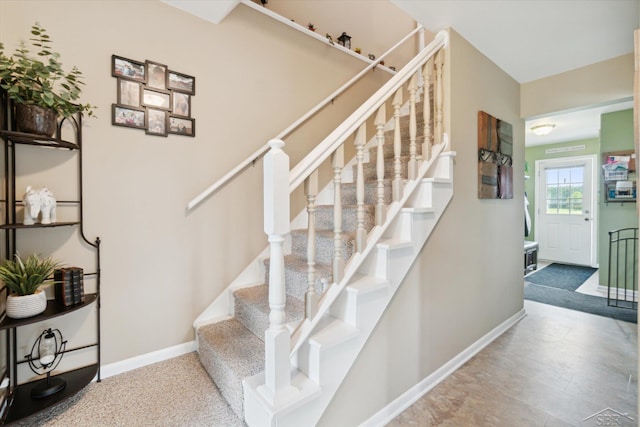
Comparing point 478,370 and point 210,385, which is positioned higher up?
point 210,385

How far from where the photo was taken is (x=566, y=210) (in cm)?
602

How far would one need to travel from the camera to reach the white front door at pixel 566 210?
567 cm

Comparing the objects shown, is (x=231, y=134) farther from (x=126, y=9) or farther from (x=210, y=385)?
(x=210, y=385)

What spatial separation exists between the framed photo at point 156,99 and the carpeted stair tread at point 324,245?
125 centimetres

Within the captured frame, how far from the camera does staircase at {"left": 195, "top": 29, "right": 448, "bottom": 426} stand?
1227 mm

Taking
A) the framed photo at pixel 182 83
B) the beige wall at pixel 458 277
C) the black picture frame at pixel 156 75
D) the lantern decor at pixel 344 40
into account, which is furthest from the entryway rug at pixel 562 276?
the black picture frame at pixel 156 75

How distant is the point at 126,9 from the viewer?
71.6 inches

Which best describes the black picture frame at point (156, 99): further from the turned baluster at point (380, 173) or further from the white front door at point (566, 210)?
the white front door at point (566, 210)

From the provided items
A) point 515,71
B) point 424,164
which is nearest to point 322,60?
point 424,164

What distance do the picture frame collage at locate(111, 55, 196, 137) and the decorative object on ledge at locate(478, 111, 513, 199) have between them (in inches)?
88.7

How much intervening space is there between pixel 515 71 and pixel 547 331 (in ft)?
8.30

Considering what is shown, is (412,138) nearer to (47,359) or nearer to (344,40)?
(344,40)

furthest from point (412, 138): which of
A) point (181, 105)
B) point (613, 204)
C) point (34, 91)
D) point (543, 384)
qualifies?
point (613, 204)

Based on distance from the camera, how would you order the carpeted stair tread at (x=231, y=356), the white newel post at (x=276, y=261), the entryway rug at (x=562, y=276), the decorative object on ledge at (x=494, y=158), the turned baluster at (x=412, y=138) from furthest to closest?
1. the entryway rug at (x=562, y=276)
2. the decorative object on ledge at (x=494, y=158)
3. the turned baluster at (x=412, y=138)
4. the carpeted stair tread at (x=231, y=356)
5. the white newel post at (x=276, y=261)
